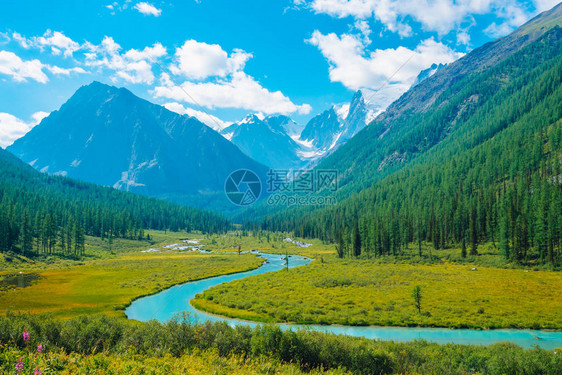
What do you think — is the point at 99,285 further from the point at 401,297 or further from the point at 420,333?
the point at 420,333

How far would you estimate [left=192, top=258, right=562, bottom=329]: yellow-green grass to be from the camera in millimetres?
43594

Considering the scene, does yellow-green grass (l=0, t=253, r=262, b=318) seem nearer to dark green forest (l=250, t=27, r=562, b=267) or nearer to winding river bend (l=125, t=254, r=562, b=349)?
winding river bend (l=125, t=254, r=562, b=349)

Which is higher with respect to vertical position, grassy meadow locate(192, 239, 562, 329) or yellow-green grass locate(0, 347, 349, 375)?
yellow-green grass locate(0, 347, 349, 375)

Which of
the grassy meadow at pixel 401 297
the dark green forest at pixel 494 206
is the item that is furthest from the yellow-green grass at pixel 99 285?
the dark green forest at pixel 494 206

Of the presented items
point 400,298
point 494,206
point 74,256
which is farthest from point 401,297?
point 74,256

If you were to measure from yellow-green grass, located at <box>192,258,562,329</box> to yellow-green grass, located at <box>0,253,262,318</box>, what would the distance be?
1647 cm

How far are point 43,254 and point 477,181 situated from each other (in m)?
205

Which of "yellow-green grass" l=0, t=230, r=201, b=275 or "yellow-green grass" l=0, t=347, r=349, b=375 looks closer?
"yellow-green grass" l=0, t=347, r=349, b=375

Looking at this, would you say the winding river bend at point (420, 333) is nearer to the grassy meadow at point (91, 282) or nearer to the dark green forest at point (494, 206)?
the grassy meadow at point (91, 282)

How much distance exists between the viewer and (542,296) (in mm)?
52719

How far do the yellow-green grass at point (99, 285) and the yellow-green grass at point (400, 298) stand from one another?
16.5 m

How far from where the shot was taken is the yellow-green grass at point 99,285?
49438mm

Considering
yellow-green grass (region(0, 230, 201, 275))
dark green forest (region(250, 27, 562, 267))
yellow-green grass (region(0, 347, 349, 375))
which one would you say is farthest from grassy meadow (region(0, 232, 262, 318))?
dark green forest (region(250, 27, 562, 267))

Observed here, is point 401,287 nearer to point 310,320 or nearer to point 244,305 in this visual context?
point 310,320
